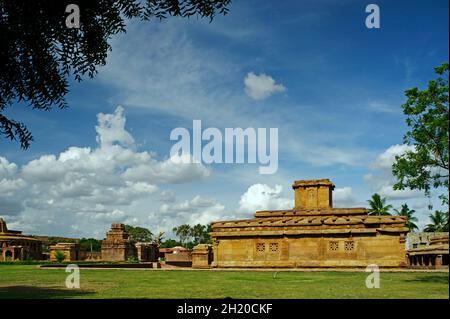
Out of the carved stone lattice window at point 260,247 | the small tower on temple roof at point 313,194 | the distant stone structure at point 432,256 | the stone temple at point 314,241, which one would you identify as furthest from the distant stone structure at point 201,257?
the distant stone structure at point 432,256

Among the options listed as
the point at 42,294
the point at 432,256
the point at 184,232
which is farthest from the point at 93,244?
the point at 42,294

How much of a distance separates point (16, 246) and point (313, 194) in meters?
36.3

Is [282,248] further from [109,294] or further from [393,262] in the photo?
[109,294]

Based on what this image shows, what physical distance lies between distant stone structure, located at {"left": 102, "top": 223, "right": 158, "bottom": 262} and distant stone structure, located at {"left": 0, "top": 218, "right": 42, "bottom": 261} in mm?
9062

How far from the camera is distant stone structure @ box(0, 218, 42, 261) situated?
178 feet

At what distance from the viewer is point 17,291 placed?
556 inches

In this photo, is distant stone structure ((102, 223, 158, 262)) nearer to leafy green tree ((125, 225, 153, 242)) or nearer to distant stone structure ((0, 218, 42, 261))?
distant stone structure ((0, 218, 42, 261))

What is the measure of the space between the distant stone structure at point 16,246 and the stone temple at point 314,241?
3098 cm

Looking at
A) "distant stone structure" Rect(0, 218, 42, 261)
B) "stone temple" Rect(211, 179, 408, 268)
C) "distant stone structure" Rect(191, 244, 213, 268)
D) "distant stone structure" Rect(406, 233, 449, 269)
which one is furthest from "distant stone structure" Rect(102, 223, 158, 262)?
"distant stone structure" Rect(406, 233, 449, 269)
